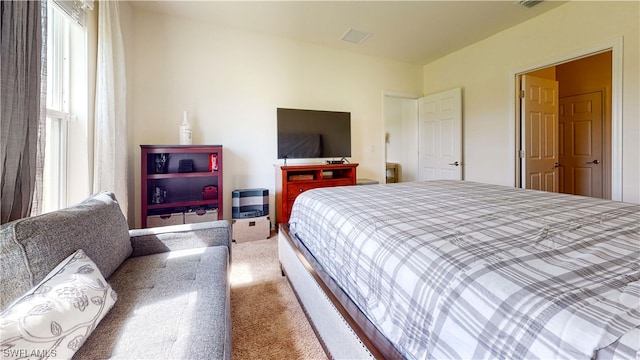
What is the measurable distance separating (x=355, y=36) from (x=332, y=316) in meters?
3.56

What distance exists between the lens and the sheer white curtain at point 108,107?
206cm

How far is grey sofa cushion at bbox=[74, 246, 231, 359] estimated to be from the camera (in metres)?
0.79

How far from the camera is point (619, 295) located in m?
0.56

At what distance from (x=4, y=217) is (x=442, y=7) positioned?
3.81 meters

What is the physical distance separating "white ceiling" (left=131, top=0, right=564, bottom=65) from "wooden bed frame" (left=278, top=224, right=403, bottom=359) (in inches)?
→ 104

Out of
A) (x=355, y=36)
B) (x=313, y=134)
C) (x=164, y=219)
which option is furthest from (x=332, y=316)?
(x=355, y=36)

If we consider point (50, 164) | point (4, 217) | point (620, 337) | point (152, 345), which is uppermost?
point (50, 164)

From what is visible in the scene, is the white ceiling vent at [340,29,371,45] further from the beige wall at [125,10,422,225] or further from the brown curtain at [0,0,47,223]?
the brown curtain at [0,0,47,223]

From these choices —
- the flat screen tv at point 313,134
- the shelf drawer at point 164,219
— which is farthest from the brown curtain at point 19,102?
the flat screen tv at point 313,134

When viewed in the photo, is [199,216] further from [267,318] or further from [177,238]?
[267,318]

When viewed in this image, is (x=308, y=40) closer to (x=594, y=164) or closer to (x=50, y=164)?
(x=50, y=164)

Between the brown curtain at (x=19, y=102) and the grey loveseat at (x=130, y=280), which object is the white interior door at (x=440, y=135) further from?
the brown curtain at (x=19, y=102)

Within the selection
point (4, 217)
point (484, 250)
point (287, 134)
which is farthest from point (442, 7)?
point (4, 217)

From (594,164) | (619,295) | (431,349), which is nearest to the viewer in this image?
(619,295)
